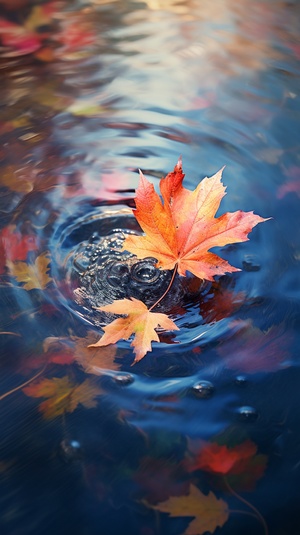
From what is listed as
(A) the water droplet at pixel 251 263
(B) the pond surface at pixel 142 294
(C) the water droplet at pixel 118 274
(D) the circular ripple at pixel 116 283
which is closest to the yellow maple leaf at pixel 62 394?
(B) the pond surface at pixel 142 294

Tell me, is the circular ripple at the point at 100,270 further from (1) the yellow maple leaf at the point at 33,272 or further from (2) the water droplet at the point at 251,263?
(2) the water droplet at the point at 251,263

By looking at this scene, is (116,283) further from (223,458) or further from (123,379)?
(223,458)

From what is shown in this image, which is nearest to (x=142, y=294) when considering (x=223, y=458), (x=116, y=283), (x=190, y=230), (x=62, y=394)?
(x=116, y=283)

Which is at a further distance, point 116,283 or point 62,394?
point 116,283

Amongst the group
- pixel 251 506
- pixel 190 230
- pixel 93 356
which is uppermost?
pixel 190 230

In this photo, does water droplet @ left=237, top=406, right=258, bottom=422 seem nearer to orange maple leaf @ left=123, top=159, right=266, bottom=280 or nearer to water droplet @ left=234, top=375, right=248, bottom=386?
water droplet @ left=234, top=375, right=248, bottom=386

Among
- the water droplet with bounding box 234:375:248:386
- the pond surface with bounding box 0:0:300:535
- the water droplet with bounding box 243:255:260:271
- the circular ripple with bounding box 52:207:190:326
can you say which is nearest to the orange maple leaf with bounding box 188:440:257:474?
the pond surface with bounding box 0:0:300:535

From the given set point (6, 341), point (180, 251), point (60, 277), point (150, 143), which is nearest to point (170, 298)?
point (180, 251)
